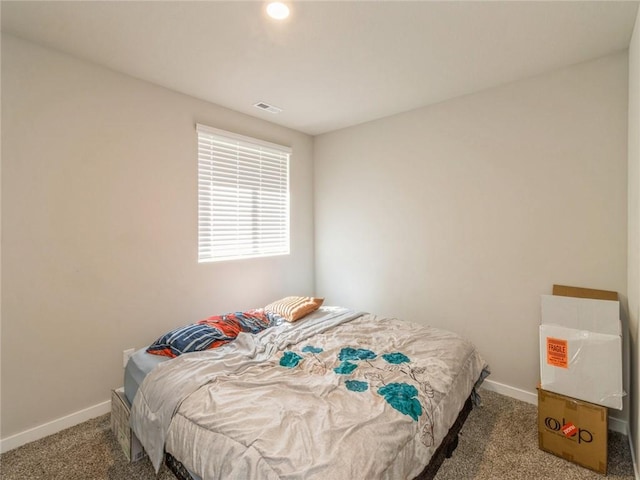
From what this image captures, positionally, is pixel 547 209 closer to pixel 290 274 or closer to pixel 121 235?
pixel 290 274

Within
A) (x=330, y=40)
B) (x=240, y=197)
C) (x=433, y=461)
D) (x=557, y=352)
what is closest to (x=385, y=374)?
(x=433, y=461)

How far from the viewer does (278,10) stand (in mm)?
1717

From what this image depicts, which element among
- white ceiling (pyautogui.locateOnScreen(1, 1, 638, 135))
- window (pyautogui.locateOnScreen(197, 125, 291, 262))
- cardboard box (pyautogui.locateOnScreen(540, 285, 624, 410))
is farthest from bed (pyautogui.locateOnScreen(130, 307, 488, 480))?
white ceiling (pyautogui.locateOnScreen(1, 1, 638, 135))

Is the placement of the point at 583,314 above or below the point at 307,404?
above

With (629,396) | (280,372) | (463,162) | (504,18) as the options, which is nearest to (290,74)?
(504,18)

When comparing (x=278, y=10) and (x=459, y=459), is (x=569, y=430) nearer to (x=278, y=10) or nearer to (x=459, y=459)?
(x=459, y=459)

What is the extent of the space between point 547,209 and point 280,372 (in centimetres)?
229

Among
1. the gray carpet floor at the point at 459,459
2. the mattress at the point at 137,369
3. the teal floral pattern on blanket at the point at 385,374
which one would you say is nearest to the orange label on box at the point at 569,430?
the gray carpet floor at the point at 459,459

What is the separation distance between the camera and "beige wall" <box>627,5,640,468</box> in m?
1.74

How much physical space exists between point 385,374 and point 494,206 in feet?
5.80

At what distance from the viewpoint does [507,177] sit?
2598 mm

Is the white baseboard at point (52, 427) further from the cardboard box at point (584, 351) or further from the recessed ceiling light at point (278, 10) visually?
the cardboard box at point (584, 351)

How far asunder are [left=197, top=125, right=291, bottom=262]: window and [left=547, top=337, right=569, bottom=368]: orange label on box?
8.58 ft

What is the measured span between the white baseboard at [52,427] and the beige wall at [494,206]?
249cm
